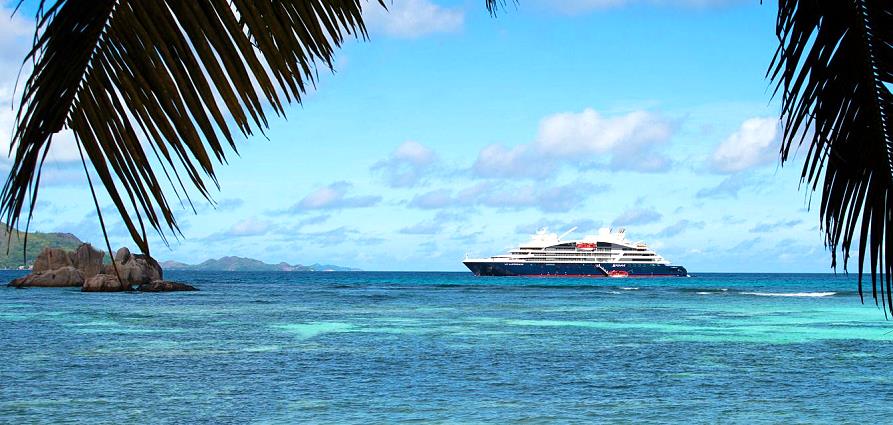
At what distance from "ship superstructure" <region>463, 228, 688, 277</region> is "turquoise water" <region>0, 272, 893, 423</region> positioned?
78.4m

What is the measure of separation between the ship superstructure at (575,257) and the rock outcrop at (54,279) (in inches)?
2348

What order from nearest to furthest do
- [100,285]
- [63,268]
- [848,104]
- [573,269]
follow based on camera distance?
[848,104] → [100,285] → [63,268] → [573,269]

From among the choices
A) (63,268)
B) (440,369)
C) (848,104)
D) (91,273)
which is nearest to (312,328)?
(440,369)

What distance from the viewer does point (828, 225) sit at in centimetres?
191

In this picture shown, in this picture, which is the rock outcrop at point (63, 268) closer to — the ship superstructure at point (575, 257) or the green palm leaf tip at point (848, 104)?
the ship superstructure at point (575, 257)

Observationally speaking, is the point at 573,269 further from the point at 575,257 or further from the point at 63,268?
the point at 63,268

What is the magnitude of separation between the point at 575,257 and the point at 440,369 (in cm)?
9872

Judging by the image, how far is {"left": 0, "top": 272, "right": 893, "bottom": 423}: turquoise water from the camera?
48.3 ft

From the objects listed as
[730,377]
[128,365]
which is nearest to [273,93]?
[730,377]

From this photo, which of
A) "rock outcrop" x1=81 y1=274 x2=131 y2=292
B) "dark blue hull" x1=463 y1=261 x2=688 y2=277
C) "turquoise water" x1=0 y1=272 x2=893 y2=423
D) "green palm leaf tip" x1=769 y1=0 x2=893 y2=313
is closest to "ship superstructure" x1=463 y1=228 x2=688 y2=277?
"dark blue hull" x1=463 y1=261 x2=688 y2=277

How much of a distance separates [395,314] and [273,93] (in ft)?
132

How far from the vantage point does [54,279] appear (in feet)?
239

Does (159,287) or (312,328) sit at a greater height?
(159,287)

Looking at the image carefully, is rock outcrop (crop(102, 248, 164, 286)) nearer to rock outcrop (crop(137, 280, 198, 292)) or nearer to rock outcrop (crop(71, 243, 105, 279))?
rock outcrop (crop(137, 280, 198, 292))
